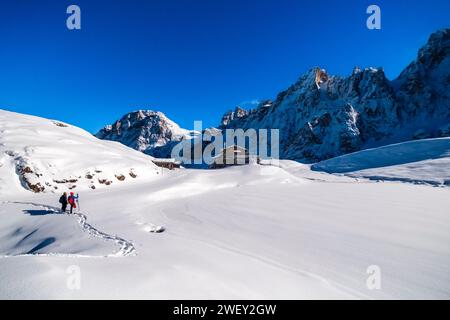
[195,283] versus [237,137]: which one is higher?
[237,137]

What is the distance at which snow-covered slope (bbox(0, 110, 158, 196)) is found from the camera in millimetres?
19531

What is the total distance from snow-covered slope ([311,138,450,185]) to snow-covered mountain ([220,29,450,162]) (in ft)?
237

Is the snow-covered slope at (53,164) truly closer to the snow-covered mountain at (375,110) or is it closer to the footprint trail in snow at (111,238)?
the footprint trail in snow at (111,238)

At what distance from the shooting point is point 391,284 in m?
6.27

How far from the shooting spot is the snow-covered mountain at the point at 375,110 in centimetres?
11481

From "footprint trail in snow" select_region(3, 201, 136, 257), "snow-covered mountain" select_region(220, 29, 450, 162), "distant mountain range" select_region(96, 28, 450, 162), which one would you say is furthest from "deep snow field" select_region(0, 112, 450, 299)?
"distant mountain range" select_region(96, 28, 450, 162)

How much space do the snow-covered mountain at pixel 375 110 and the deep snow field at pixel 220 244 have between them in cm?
10483

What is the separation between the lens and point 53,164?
21156 mm

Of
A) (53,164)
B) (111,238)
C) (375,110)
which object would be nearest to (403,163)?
(111,238)

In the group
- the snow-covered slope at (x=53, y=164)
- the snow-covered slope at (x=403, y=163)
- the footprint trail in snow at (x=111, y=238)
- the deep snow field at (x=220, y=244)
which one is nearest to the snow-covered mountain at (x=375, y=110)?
the snow-covered slope at (x=403, y=163)

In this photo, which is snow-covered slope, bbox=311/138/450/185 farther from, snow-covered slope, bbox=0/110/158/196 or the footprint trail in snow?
the footprint trail in snow

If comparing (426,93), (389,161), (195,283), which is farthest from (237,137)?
(195,283)
